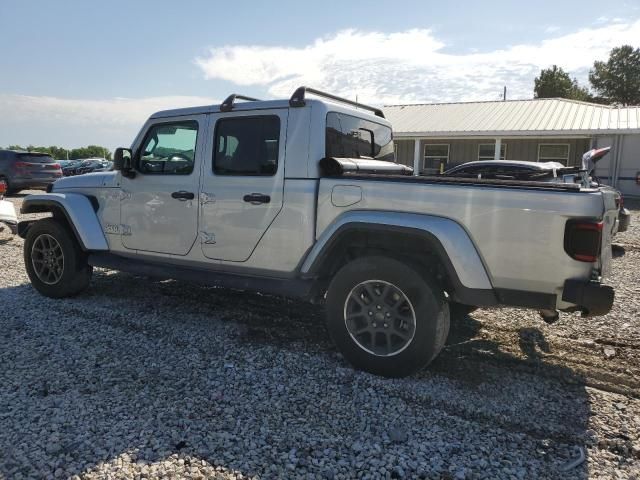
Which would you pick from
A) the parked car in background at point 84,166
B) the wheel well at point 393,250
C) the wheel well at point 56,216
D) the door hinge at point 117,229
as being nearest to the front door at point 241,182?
the wheel well at point 393,250

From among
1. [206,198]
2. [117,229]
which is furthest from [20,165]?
[206,198]

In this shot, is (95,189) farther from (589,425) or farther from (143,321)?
(589,425)

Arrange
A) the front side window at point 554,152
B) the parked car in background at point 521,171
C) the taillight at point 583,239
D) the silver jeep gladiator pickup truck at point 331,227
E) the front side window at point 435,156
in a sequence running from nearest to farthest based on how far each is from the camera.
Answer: the taillight at point 583,239
the silver jeep gladiator pickup truck at point 331,227
the parked car in background at point 521,171
the front side window at point 554,152
the front side window at point 435,156

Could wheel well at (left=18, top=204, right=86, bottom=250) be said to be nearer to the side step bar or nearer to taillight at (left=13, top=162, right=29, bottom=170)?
the side step bar

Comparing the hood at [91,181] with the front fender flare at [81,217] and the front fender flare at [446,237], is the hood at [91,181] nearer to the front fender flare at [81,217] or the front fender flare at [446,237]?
the front fender flare at [81,217]

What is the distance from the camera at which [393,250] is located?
379 cm

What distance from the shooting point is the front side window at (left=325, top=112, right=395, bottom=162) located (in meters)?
4.21

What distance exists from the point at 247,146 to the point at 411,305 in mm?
2010

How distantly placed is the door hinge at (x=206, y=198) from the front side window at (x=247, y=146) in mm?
219

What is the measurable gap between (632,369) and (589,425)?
1114 mm

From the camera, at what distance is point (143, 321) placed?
192 inches

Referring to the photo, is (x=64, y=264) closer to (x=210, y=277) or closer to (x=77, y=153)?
(x=210, y=277)

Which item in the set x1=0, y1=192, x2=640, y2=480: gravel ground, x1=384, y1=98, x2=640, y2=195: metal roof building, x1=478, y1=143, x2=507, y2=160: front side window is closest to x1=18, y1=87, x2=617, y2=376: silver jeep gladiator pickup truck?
x1=0, y1=192, x2=640, y2=480: gravel ground

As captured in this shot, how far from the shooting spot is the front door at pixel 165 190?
15.3 feet
